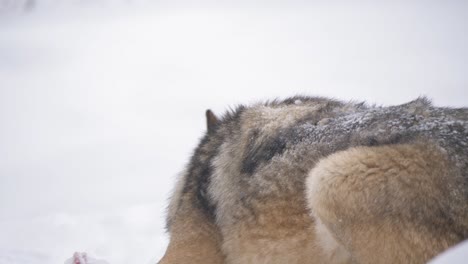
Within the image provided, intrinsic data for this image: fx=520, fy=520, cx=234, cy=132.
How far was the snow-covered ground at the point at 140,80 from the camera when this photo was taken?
7148mm

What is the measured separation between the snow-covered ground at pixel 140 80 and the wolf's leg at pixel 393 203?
3207mm

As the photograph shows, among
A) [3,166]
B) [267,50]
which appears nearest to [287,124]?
[3,166]

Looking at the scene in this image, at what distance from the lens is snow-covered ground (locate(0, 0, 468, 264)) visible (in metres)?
7.15

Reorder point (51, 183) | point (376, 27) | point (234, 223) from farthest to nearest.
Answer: point (376, 27)
point (51, 183)
point (234, 223)

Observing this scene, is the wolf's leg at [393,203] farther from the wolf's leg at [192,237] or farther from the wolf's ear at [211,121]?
the wolf's ear at [211,121]

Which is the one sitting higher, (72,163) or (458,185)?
(72,163)

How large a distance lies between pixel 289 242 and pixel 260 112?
52.0 inches

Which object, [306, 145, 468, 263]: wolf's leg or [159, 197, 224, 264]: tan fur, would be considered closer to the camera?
[306, 145, 468, 263]: wolf's leg

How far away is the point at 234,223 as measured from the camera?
3.91 m

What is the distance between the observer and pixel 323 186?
3.22 m

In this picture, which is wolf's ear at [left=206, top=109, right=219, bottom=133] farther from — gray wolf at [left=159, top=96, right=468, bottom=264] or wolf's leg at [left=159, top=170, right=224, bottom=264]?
wolf's leg at [left=159, top=170, right=224, bottom=264]

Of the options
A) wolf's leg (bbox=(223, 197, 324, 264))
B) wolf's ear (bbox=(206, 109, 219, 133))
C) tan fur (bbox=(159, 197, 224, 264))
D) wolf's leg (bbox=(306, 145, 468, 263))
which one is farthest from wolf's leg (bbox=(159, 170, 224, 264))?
wolf's leg (bbox=(306, 145, 468, 263))

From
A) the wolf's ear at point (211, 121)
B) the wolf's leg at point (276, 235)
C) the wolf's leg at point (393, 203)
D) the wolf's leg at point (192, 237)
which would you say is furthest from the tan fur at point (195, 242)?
the wolf's leg at point (393, 203)

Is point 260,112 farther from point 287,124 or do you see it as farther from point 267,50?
point 267,50
